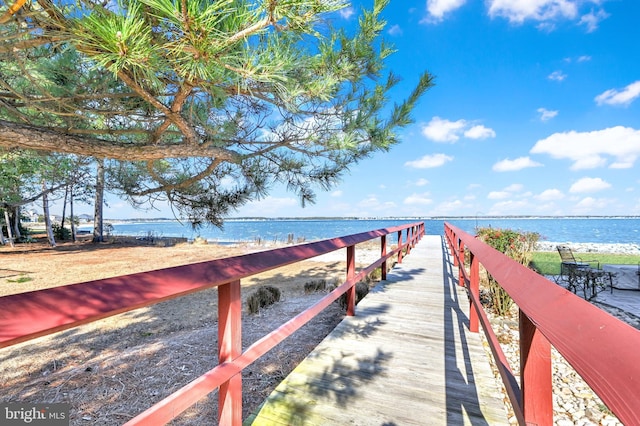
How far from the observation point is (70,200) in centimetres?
1964

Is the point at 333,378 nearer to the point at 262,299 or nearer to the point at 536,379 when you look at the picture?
the point at 536,379

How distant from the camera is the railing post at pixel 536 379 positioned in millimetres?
934

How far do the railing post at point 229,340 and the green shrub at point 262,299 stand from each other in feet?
12.3

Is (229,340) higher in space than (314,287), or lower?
higher

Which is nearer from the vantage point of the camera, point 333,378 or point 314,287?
point 333,378

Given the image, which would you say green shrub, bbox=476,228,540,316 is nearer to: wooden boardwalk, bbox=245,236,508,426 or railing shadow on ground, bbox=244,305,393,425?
wooden boardwalk, bbox=245,236,508,426

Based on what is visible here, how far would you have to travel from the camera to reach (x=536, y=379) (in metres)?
0.96

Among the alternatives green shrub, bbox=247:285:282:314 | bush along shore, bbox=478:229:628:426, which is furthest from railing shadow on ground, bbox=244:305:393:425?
green shrub, bbox=247:285:282:314

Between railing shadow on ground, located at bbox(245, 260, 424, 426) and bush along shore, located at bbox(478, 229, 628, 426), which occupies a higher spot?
railing shadow on ground, located at bbox(245, 260, 424, 426)

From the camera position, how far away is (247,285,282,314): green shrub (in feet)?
16.6

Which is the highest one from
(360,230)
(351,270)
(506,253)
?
(351,270)

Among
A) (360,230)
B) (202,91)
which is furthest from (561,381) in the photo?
(360,230)

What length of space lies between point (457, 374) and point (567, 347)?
6.47ft

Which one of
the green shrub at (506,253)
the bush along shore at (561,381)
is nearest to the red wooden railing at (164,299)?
the bush along shore at (561,381)
